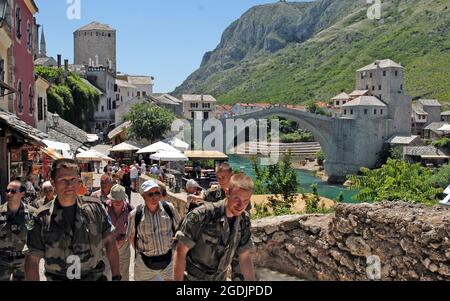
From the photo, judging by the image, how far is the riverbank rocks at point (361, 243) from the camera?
19.5ft

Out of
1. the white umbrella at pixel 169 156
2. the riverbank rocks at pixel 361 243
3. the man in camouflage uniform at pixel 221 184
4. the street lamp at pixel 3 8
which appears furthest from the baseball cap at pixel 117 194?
the white umbrella at pixel 169 156

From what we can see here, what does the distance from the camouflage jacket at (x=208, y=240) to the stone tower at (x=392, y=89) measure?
64314 mm

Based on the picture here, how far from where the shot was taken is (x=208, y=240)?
354cm

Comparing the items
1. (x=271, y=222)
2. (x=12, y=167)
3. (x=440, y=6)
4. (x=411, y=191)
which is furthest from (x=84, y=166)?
(x=440, y=6)

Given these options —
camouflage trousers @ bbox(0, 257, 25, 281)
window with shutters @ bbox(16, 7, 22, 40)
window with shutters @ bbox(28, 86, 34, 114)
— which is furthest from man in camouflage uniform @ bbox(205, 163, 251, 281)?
window with shutters @ bbox(28, 86, 34, 114)

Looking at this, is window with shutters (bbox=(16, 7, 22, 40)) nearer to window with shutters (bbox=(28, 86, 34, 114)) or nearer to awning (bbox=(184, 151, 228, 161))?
window with shutters (bbox=(28, 86, 34, 114))

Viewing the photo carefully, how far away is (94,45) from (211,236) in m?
80.0

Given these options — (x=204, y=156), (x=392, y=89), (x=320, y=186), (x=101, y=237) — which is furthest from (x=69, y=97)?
(x=392, y=89)

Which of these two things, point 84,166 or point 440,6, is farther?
point 440,6

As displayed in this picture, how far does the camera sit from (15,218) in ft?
15.6

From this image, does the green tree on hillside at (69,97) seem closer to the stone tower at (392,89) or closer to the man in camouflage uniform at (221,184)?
the man in camouflage uniform at (221,184)

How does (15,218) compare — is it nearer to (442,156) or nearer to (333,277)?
(333,277)

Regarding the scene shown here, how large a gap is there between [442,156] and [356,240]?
54.2 meters

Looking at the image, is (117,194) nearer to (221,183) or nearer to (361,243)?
(221,183)
